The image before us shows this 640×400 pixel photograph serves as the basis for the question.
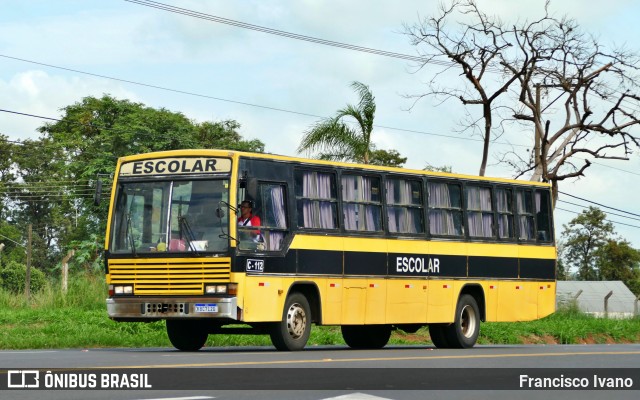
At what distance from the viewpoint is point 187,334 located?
21359 mm

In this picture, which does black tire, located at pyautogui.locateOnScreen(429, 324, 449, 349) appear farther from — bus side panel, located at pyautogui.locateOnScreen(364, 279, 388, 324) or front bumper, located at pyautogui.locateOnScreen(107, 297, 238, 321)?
front bumper, located at pyautogui.locateOnScreen(107, 297, 238, 321)

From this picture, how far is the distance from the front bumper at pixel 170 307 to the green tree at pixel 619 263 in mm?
93518

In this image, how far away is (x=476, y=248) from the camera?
25.0 m

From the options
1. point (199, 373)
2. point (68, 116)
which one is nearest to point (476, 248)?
point (199, 373)

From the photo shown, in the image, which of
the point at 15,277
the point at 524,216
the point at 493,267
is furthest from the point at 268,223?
the point at 15,277

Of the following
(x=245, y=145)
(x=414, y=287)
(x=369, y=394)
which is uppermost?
(x=245, y=145)

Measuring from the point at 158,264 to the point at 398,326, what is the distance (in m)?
5.46

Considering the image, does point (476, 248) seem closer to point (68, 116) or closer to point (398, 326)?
point (398, 326)

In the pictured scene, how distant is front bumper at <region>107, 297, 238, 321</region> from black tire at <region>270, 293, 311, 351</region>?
1128mm

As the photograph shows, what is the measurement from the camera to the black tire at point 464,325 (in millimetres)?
24359

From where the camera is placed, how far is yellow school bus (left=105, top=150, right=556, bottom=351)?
19.9 m

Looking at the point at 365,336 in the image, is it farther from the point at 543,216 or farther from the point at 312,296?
the point at 543,216

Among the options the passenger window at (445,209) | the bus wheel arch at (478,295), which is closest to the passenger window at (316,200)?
the passenger window at (445,209)

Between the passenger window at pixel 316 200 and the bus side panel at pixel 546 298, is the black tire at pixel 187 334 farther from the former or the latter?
the bus side panel at pixel 546 298
